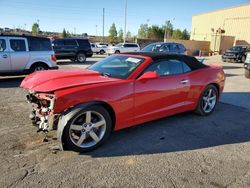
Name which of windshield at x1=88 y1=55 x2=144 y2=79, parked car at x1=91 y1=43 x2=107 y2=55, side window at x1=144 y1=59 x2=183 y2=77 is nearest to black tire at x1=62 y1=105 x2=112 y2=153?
windshield at x1=88 y1=55 x2=144 y2=79

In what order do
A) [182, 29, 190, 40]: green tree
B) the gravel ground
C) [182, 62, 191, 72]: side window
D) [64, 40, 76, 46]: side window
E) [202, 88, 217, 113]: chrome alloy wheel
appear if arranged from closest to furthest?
1. the gravel ground
2. [182, 62, 191, 72]: side window
3. [202, 88, 217, 113]: chrome alloy wheel
4. [64, 40, 76, 46]: side window
5. [182, 29, 190, 40]: green tree

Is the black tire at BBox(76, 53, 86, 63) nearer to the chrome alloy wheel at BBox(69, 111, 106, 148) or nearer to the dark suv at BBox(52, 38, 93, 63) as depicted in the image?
the dark suv at BBox(52, 38, 93, 63)

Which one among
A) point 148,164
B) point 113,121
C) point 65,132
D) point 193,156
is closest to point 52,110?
point 65,132

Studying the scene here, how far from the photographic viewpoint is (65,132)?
359 cm

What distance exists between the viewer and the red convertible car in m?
3.64

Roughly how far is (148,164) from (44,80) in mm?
2132

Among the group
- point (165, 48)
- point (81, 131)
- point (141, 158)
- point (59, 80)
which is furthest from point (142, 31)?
point (141, 158)

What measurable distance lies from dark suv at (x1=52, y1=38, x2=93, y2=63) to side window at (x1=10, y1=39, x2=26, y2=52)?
372 inches

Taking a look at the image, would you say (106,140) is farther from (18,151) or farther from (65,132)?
(18,151)

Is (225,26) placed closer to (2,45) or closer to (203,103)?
(2,45)

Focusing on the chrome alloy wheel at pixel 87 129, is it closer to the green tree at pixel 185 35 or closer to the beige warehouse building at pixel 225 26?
the beige warehouse building at pixel 225 26

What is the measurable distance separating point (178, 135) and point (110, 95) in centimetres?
159

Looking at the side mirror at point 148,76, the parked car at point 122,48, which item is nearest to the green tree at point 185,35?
the parked car at point 122,48

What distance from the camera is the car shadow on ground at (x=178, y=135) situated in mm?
4018
